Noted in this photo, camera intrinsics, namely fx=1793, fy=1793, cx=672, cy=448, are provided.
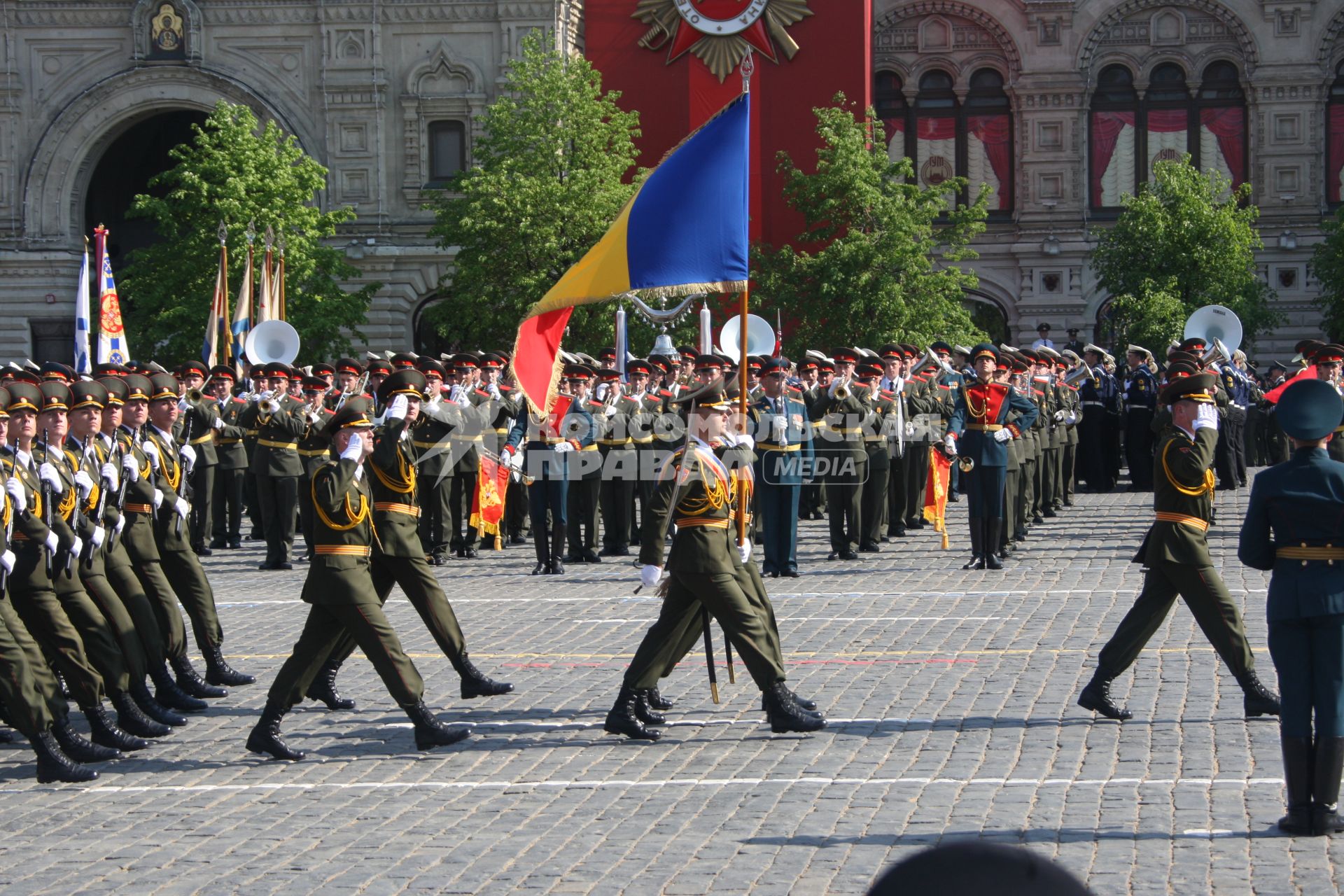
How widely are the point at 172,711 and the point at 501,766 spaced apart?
2522 mm

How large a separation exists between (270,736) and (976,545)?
8.52 meters

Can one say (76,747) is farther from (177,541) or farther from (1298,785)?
(1298,785)

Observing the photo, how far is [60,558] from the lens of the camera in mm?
9164

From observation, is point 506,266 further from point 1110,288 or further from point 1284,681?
point 1284,681

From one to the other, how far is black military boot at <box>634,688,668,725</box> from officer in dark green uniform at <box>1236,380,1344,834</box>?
3.26 metres

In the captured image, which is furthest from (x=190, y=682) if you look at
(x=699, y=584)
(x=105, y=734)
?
(x=699, y=584)

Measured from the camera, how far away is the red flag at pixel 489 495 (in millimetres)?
17672

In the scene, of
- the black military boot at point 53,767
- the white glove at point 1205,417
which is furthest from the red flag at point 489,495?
the white glove at point 1205,417

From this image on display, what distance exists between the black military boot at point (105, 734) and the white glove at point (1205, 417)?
19.1ft

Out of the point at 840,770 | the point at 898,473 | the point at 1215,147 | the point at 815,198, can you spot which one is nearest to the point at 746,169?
the point at 840,770

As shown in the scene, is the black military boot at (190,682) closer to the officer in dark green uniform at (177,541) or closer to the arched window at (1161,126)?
the officer in dark green uniform at (177,541)

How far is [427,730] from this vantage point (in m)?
9.13

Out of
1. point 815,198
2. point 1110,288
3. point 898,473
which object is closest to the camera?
point 898,473

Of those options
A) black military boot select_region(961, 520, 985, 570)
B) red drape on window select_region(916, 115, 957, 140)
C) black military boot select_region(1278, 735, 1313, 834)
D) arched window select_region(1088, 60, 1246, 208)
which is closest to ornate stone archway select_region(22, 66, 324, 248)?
red drape on window select_region(916, 115, 957, 140)
